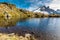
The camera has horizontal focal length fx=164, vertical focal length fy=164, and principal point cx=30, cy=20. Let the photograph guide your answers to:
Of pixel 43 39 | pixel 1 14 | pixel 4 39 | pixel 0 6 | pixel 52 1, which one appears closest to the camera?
pixel 4 39

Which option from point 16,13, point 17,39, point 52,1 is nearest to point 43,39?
point 17,39

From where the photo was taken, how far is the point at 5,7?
16100 centimetres

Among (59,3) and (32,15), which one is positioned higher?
(59,3)

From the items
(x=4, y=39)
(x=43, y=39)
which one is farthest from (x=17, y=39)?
(x=43, y=39)

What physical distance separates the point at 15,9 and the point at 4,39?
5533 inches

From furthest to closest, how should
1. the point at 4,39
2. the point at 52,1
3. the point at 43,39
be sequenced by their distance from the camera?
the point at 52,1
the point at 43,39
the point at 4,39

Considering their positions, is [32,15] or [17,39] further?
[32,15]

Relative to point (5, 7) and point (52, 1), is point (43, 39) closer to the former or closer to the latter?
point (52, 1)

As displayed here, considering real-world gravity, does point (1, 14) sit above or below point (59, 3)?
below

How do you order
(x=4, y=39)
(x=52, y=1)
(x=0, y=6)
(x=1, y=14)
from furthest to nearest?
(x=0, y=6) → (x=1, y=14) → (x=52, y=1) → (x=4, y=39)

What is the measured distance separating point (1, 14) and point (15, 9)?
2810 cm

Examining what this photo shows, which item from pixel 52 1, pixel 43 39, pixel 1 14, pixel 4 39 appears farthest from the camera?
pixel 1 14

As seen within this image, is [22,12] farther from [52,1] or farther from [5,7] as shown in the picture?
[52,1]

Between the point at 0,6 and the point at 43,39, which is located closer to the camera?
the point at 43,39
